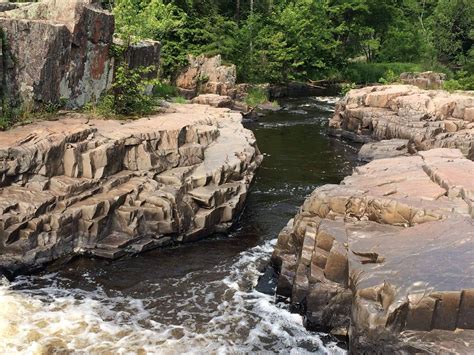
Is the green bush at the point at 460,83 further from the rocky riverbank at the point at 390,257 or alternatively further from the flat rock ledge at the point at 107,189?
the flat rock ledge at the point at 107,189

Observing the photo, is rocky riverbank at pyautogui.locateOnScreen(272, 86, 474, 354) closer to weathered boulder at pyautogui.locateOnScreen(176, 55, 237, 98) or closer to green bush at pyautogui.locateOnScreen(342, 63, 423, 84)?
weathered boulder at pyautogui.locateOnScreen(176, 55, 237, 98)

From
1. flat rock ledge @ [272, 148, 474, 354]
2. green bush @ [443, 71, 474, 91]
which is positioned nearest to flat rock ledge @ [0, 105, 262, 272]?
flat rock ledge @ [272, 148, 474, 354]

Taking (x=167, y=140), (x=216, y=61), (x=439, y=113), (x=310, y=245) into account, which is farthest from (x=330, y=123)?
(x=310, y=245)

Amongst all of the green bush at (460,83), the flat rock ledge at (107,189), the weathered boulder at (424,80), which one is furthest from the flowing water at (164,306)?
the weathered boulder at (424,80)

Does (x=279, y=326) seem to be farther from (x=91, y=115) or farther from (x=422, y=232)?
(x=91, y=115)

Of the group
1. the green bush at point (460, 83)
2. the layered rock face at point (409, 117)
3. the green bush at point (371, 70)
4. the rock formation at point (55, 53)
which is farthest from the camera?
the green bush at point (371, 70)

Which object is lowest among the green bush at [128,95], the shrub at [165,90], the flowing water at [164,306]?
the flowing water at [164,306]

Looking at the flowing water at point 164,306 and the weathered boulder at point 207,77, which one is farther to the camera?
the weathered boulder at point 207,77

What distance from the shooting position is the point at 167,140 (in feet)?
56.7

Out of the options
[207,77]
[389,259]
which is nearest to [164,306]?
[389,259]

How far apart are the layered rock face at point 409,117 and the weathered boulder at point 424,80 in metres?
7.66

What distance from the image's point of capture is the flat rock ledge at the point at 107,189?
13.4m

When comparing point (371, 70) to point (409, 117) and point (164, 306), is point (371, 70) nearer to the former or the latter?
point (409, 117)

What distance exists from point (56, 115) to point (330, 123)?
65.6 feet
